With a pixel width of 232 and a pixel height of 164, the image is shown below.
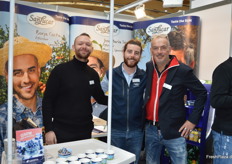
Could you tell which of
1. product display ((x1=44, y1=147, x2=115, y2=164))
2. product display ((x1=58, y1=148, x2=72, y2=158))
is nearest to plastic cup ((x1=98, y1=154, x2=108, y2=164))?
product display ((x1=44, y1=147, x2=115, y2=164))

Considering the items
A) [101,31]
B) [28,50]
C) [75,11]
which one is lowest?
[28,50]

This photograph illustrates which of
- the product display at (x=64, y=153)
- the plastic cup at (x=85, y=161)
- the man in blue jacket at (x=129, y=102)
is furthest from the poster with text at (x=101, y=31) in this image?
the plastic cup at (x=85, y=161)

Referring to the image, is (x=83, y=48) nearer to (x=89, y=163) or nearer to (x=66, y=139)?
(x=66, y=139)

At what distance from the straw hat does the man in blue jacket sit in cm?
166

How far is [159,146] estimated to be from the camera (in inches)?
85.4

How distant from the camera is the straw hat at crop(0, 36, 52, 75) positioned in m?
2.96

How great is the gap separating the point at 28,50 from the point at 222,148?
2.77m

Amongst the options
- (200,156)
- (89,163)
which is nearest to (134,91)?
(89,163)

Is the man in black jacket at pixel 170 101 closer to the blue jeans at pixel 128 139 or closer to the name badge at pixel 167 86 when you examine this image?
the name badge at pixel 167 86

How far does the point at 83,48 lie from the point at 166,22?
7.76 ft

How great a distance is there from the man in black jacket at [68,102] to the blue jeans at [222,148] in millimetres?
1140

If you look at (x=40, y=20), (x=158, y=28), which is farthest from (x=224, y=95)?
(x=40, y=20)

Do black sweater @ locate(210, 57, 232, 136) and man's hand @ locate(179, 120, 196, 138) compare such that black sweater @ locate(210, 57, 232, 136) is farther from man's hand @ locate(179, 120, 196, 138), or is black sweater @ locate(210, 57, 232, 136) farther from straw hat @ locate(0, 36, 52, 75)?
straw hat @ locate(0, 36, 52, 75)

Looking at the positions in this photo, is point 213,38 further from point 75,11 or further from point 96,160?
point 96,160
